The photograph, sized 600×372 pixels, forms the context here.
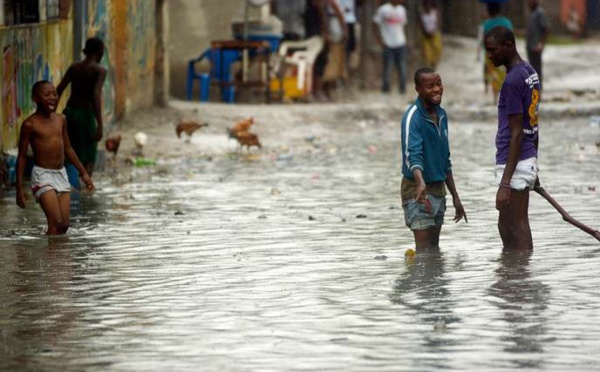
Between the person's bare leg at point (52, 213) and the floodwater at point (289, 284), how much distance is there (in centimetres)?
16

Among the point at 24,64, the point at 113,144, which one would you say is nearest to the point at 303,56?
the point at 113,144

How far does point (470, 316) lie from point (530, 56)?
19.2 metres

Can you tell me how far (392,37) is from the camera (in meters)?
28.5

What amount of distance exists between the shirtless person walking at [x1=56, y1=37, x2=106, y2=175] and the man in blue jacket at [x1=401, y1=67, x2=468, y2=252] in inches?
206

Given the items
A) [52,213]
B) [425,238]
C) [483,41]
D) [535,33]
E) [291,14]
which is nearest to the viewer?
[425,238]

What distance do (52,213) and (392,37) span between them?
56.8ft

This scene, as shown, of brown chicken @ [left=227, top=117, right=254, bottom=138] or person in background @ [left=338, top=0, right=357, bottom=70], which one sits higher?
person in background @ [left=338, top=0, right=357, bottom=70]

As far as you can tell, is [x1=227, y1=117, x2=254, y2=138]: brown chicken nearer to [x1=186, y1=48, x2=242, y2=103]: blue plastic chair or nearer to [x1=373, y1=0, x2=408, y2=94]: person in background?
[x1=186, y1=48, x2=242, y2=103]: blue plastic chair

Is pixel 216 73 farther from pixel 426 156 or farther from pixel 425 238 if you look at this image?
pixel 426 156

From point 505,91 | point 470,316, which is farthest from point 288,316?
point 505,91

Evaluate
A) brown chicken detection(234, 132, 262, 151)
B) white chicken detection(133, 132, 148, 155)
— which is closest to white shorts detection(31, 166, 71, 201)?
white chicken detection(133, 132, 148, 155)

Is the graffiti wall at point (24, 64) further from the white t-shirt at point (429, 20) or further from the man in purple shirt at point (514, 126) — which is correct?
the white t-shirt at point (429, 20)

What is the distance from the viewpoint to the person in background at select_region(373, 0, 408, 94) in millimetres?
28500

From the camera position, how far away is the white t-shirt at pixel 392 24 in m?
28.5
